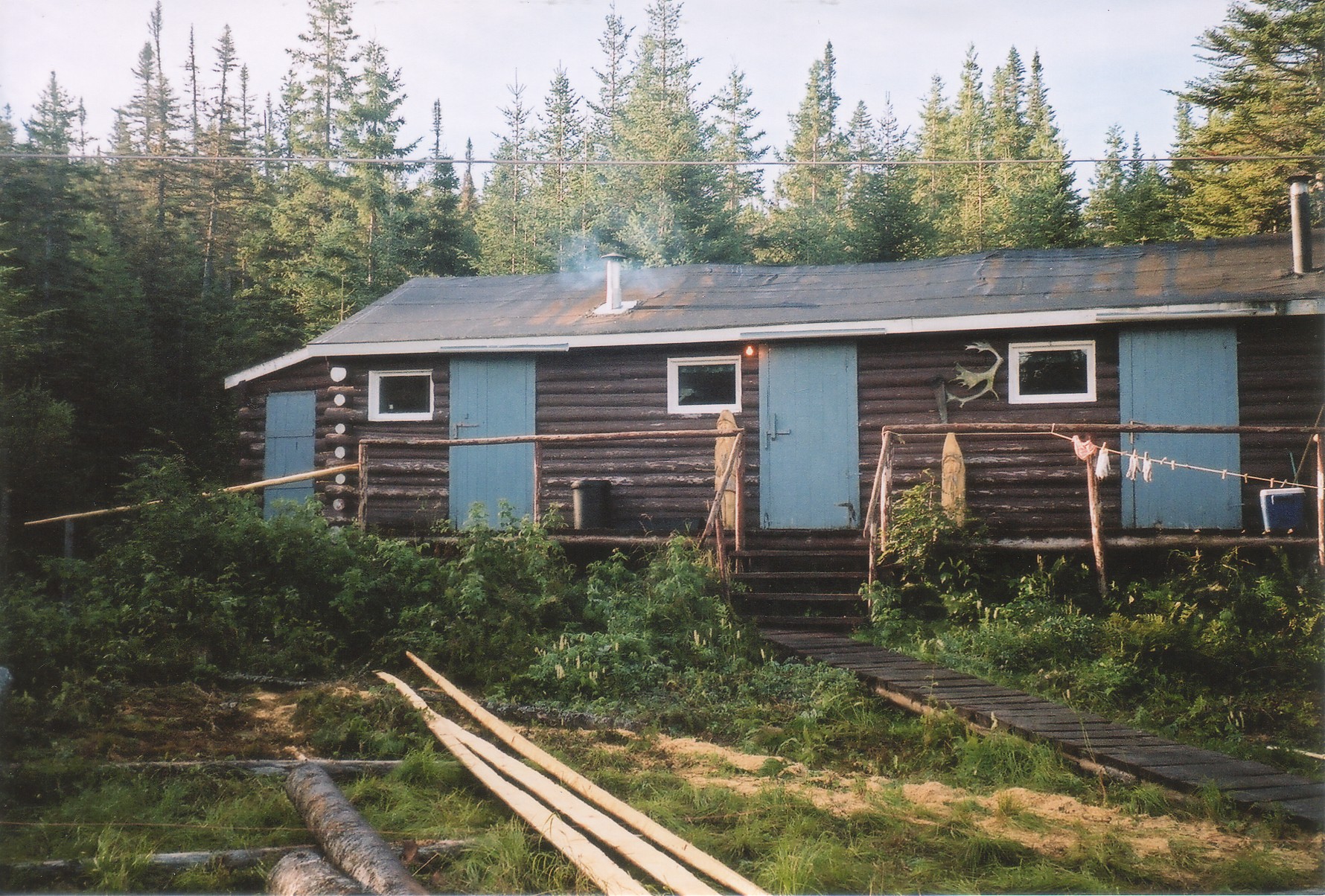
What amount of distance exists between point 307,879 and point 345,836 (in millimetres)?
384

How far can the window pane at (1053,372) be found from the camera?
11.2 metres

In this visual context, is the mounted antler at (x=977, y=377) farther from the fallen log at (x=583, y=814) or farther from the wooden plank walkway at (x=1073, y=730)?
the fallen log at (x=583, y=814)

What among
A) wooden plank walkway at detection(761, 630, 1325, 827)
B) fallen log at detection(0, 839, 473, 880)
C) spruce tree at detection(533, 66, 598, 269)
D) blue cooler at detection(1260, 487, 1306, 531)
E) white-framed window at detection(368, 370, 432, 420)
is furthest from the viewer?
spruce tree at detection(533, 66, 598, 269)

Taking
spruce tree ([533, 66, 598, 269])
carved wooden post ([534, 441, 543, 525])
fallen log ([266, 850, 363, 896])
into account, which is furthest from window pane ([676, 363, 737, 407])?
spruce tree ([533, 66, 598, 269])

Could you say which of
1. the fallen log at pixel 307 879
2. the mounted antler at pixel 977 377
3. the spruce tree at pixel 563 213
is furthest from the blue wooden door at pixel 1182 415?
the spruce tree at pixel 563 213

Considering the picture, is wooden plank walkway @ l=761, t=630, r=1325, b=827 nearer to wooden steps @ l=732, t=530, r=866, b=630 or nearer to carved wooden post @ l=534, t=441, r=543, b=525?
wooden steps @ l=732, t=530, r=866, b=630

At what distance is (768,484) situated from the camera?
1188cm

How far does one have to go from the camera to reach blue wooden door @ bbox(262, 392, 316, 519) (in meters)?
13.9

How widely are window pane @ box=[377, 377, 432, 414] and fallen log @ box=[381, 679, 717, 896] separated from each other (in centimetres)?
747

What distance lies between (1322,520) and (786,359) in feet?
19.8

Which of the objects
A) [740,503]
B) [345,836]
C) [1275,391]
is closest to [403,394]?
[740,503]

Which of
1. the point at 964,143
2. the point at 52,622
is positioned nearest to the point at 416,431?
the point at 52,622

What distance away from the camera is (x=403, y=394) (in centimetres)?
1339

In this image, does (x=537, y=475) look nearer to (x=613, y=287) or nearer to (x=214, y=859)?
(x=613, y=287)
